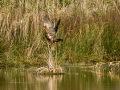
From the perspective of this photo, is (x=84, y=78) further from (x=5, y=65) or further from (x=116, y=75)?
(x=5, y=65)

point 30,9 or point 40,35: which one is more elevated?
point 30,9

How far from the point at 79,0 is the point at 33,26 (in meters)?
2.34

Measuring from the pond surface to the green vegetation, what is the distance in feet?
7.73

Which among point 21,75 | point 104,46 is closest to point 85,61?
point 104,46

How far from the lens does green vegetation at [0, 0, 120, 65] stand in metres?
9.63

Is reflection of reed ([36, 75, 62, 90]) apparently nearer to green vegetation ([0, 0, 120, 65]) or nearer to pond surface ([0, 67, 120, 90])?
pond surface ([0, 67, 120, 90])

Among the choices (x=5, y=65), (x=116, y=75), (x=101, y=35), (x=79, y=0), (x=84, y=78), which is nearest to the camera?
(x=84, y=78)

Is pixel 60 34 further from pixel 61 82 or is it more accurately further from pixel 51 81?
pixel 61 82

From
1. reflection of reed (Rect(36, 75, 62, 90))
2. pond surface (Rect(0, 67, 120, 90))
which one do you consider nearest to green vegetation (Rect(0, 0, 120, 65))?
pond surface (Rect(0, 67, 120, 90))

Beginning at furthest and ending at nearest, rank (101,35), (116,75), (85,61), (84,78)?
(101,35), (85,61), (116,75), (84,78)

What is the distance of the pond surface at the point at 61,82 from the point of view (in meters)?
5.40

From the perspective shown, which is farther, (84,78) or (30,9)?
(30,9)

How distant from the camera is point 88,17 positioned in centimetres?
1098

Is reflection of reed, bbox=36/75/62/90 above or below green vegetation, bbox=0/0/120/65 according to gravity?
below
